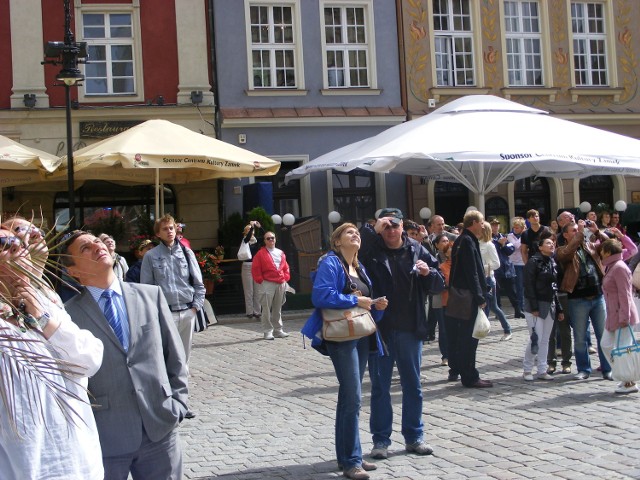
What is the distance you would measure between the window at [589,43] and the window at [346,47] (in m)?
5.43

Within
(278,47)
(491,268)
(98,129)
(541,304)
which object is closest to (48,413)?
(541,304)

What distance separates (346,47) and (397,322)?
15312 mm

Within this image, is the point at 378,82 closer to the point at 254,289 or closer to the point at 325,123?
the point at 325,123

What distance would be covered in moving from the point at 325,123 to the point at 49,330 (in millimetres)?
18122

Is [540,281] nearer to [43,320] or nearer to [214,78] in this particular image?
[43,320]

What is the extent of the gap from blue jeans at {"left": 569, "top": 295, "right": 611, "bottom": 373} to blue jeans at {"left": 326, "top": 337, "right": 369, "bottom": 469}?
4.31 metres

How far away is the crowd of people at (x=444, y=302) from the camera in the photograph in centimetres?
665

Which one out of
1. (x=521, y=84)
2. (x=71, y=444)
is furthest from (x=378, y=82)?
(x=71, y=444)

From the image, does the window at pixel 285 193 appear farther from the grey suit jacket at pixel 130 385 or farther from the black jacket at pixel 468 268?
the grey suit jacket at pixel 130 385

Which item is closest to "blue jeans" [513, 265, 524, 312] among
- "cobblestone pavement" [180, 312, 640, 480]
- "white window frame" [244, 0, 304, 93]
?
"cobblestone pavement" [180, 312, 640, 480]

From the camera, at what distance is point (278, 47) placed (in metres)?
21.1

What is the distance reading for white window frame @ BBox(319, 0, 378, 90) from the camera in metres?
21.3

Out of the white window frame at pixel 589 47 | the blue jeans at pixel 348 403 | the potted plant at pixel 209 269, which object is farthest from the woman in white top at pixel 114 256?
the white window frame at pixel 589 47

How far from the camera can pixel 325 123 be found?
21.2 metres
